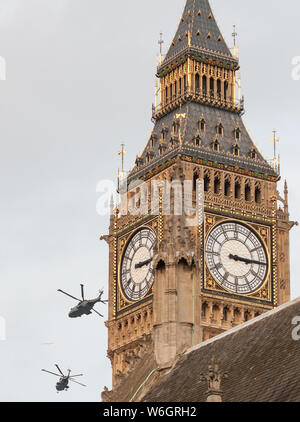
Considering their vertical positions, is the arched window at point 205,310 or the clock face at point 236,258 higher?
the clock face at point 236,258

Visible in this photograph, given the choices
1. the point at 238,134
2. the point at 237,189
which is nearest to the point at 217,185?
the point at 237,189

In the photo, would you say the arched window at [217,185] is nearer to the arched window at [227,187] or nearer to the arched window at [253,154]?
the arched window at [227,187]

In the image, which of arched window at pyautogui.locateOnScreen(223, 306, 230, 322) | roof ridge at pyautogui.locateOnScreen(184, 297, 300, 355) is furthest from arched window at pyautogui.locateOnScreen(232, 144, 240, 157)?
roof ridge at pyautogui.locateOnScreen(184, 297, 300, 355)

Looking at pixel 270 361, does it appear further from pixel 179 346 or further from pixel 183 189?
pixel 183 189

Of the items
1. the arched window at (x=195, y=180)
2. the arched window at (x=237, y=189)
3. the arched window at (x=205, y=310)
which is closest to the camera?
the arched window at (x=205, y=310)

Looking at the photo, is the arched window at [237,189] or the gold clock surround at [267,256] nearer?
the gold clock surround at [267,256]

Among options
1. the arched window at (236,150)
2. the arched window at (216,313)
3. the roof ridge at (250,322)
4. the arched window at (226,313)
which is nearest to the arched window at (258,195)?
the arched window at (236,150)
